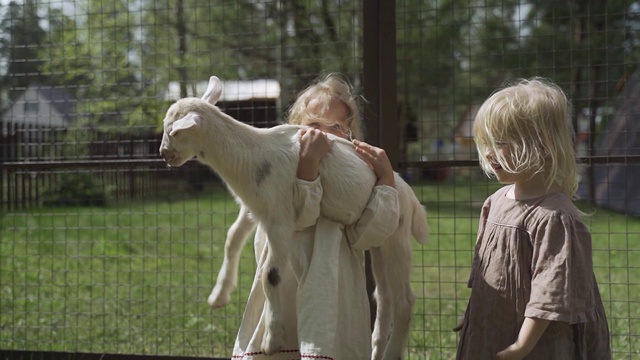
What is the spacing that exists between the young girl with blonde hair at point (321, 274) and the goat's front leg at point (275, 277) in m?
0.05

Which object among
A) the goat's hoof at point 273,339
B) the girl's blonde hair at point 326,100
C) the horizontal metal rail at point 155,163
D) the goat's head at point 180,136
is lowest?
the goat's hoof at point 273,339

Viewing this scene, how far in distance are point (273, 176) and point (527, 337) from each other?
124 centimetres

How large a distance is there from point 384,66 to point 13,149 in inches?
146

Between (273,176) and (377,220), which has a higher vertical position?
(273,176)

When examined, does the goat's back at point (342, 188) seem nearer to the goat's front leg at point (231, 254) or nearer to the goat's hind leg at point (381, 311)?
the goat's hind leg at point (381, 311)

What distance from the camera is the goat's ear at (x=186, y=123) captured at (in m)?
3.01

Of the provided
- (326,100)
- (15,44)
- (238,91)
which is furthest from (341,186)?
(15,44)

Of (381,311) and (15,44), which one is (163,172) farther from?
(381,311)

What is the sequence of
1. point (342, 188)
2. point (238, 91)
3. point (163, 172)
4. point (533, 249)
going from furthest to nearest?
point (163, 172)
point (238, 91)
point (342, 188)
point (533, 249)

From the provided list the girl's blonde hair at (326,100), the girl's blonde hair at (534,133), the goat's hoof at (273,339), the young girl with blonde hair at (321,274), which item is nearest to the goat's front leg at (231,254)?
the young girl with blonde hair at (321,274)

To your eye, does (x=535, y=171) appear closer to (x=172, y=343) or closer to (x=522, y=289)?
(x=522, y=289)

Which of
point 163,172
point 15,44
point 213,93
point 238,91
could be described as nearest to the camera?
point 213,93

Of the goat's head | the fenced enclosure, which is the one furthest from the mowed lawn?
the goat's head

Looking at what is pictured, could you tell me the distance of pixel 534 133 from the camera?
2.72 metres
